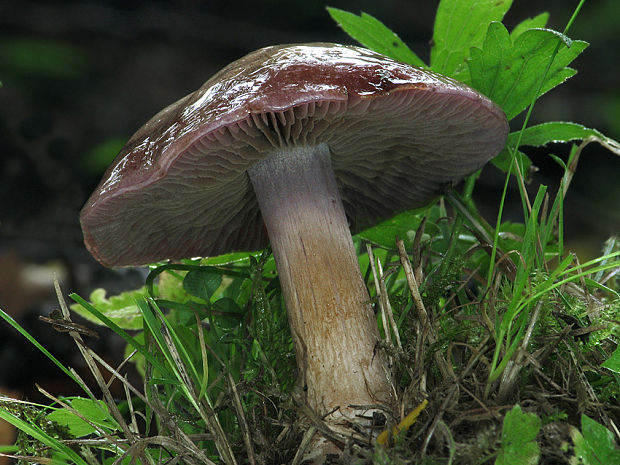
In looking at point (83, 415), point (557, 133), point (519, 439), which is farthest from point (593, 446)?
point (83, 415)

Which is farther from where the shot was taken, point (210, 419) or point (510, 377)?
point (210, 419)

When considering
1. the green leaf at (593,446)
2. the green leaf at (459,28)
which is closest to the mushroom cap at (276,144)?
the green leaf at (459,28)

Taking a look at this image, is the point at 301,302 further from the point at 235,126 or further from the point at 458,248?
the point at 458,248

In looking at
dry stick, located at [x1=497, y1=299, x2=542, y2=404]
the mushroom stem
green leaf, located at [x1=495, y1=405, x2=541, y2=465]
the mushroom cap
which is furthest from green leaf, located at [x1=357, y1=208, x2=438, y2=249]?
green leaf, located at [x1=495, y1=405, x2=541, y2=465]

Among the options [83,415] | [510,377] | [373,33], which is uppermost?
[373,33]

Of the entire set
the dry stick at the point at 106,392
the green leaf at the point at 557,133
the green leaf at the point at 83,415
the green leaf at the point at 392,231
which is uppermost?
the green leaf at the point at 557,133

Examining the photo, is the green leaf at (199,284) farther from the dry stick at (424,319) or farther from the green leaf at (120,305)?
the dry stick at (424,319)

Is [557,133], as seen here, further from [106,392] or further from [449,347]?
[106,392]

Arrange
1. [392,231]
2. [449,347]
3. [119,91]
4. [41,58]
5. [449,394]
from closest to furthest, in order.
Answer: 1. [449,394]
2. [449,347]
3. [392,231]
4. [41,58]
5. [119,91]
